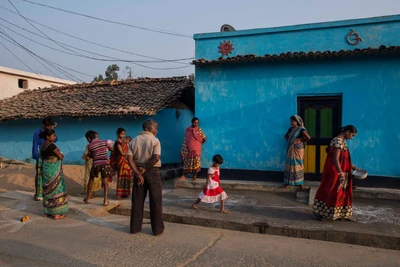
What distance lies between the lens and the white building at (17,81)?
675 inches

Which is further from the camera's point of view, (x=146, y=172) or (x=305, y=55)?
(x=305, y=55)

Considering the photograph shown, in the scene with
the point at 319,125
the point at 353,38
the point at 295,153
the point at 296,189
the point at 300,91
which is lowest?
the point at 296,189

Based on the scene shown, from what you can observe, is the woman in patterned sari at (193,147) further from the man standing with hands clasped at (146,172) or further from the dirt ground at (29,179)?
the man standing with hands clasped at (146,172)

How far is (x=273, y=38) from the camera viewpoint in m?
8.33

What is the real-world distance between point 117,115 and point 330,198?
7606mm

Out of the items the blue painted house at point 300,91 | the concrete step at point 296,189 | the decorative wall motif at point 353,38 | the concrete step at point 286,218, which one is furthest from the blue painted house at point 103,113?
the decorative wall motif at point 353,38

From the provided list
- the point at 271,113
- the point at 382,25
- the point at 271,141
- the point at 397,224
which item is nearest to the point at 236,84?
the point at 271,113

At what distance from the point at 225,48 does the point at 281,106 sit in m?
2.20

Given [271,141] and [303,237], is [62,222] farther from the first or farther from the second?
[271,141]

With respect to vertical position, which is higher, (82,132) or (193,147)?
(82,132)

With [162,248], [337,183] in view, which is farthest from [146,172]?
[337,183]

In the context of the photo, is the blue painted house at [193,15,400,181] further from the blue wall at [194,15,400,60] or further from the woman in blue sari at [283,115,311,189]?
the woman in blue sari at [283,115,311,189]

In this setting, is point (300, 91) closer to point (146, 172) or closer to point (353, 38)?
point (353, 38)

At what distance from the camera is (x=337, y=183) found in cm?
516
